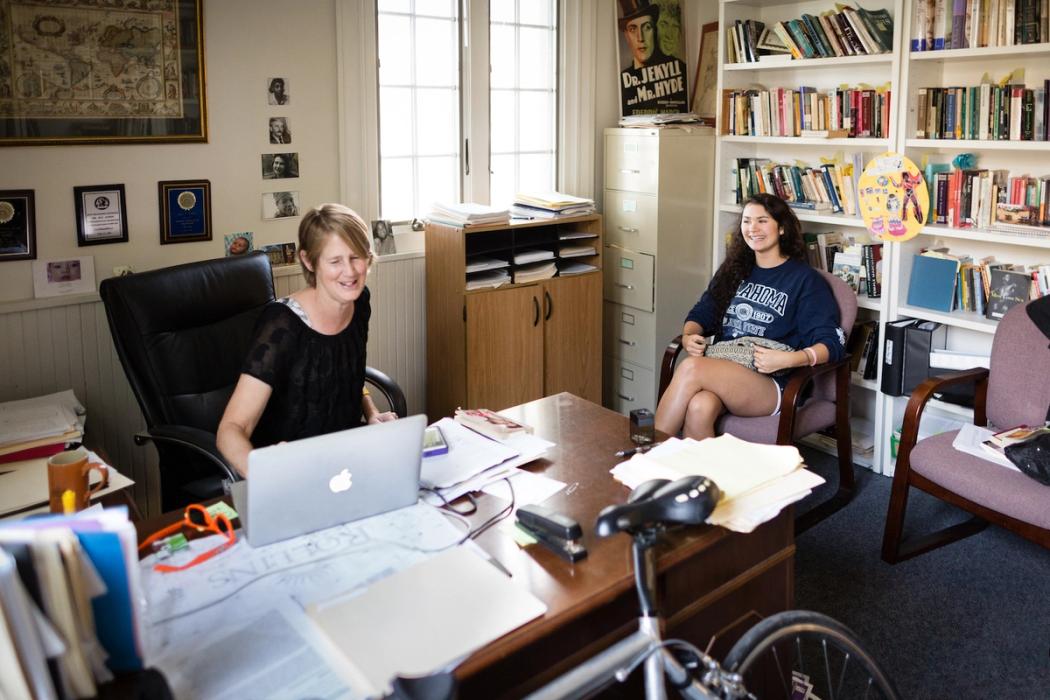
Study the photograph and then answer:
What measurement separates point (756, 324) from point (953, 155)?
1046 millimetres

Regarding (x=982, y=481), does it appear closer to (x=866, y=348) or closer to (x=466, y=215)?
(x=866, y=348)

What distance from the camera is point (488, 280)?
153 inches

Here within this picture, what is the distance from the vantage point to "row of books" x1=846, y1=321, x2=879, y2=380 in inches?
157

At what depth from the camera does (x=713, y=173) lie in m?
4.41

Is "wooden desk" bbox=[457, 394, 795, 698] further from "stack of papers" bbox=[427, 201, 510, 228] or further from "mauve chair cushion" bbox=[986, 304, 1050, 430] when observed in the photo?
"stack of papers" bbox=[427, 201, 510, 228]

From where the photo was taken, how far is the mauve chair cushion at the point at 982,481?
8.89 feet

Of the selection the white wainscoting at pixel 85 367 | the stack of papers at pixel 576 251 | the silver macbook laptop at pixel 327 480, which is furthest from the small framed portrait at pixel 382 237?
the silver macbook laptop at pixel 327 480

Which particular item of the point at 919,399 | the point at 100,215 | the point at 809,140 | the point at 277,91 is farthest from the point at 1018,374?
the point at 100,215

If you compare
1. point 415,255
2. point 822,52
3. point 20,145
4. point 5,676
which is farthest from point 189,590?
point 822,52

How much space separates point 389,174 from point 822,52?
1858mm

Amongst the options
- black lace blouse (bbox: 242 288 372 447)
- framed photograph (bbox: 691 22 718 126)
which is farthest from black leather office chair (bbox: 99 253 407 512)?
framed photograph (bbox: 691 22 718 126)

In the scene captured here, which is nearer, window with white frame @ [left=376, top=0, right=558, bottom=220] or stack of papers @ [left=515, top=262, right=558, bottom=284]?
window with white frame @ [left=376, top=0, right=558, bottom=220]

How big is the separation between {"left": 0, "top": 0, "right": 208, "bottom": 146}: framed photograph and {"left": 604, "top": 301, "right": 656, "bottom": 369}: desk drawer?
208cm

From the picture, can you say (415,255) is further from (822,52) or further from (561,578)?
(561,578)
